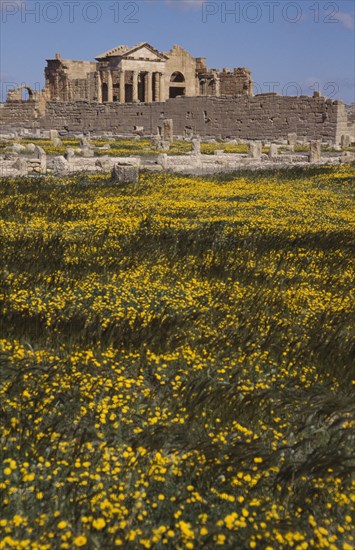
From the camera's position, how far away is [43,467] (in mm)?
3885

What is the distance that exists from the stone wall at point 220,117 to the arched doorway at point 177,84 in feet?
59.0

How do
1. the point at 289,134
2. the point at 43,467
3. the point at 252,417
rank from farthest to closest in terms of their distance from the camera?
the point at 289,134 < the point at 252,417 < the point at 43,467

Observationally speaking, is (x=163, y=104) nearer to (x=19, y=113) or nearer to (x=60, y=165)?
(x=19, y=113)

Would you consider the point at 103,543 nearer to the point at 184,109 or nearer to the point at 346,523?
the point at 346,523

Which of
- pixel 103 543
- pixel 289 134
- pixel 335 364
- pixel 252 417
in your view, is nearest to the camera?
pixel 103 543

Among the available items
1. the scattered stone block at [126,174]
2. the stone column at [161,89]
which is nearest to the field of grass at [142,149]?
the scattered stone block at [126,174]

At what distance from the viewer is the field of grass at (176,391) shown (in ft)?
11.6

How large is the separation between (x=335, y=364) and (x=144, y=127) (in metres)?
43.9

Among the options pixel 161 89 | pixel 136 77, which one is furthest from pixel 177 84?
pixel 136 77

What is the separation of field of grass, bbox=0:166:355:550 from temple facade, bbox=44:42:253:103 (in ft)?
173

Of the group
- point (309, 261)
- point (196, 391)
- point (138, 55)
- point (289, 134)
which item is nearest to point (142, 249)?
point (309, 261)

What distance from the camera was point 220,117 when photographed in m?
45.1

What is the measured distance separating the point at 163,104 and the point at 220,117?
15.1 ft

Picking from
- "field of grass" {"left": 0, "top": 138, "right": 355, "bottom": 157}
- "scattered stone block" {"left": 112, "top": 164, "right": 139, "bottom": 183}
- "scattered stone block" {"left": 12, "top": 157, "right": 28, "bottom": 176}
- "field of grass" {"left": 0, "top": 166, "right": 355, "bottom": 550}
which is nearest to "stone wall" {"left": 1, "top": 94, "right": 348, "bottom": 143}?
"field of grass" {"left": 0, "top": 138, "right": 355, "bottom": 157}
